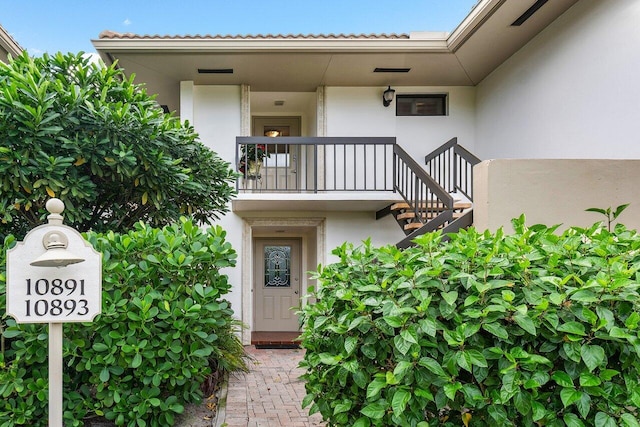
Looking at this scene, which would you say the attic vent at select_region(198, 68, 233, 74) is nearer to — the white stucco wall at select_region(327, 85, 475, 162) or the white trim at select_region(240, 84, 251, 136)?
the white trim at select_region(240, 84, 251, 136)

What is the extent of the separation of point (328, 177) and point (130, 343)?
17.2ft

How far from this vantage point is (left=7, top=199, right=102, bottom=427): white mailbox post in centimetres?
211

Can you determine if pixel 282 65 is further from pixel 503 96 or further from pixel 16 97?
pixel 16 97

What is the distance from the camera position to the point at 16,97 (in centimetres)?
334

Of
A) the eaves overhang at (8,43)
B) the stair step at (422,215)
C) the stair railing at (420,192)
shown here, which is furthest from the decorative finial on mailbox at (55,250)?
the eaves overhang at (8,43)

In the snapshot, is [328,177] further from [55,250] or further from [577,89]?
[55,250]

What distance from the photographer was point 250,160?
27.5 ft

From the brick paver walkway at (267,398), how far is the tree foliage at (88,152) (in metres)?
2.10

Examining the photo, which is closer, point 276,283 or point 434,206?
point 434,206

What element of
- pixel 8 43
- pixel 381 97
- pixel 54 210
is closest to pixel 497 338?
pixel 54 210

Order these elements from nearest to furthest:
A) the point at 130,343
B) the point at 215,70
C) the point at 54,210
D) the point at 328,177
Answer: the point at 54,210, the point at 130,343, the point at 215,70, the point at 328,177

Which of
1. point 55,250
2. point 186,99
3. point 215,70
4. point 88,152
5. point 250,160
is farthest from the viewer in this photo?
point 250,160

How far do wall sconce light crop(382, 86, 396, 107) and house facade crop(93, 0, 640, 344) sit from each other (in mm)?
98

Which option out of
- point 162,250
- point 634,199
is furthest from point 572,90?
point 162,250
